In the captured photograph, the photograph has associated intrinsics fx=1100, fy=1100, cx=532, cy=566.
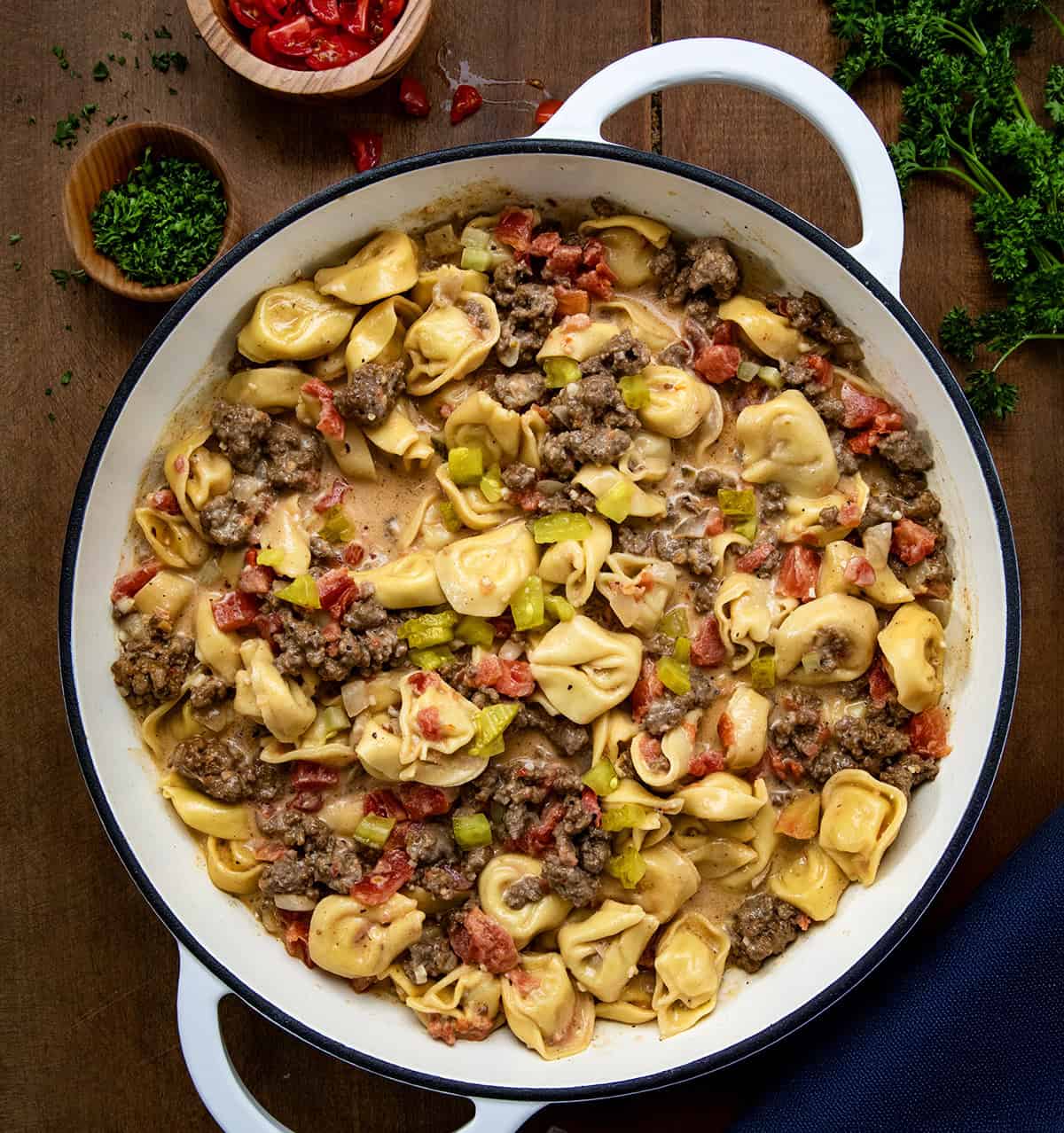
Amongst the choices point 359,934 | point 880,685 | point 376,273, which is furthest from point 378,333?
point 880,685

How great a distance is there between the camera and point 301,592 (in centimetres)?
477

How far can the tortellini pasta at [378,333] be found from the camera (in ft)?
16.2

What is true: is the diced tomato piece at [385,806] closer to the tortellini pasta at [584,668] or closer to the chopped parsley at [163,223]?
the tortellini pasta at [584,668]

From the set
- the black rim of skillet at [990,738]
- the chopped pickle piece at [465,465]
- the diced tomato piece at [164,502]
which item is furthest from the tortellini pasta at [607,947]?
the diced tomato piece at [164,502]

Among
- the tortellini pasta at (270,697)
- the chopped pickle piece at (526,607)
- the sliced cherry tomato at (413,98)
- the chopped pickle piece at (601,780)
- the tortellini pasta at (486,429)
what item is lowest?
the chopped pickle piece at (601,780)

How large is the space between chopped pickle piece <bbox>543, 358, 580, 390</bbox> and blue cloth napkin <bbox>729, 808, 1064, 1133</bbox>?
281 cm

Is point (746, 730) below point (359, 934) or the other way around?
the other way around

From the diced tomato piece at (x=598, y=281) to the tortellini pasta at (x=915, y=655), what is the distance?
1966 millimetres

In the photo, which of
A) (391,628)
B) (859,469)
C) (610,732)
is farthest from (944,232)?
(391,628)

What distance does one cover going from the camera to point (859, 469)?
5.05 metres

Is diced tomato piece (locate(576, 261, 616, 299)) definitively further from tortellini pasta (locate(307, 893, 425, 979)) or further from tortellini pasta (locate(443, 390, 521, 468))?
tortellini pasta (locate(307, 893, 425, 979))

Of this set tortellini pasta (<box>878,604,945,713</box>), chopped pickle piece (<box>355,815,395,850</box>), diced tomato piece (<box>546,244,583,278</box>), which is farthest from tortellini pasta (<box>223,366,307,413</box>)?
tortellini pasta (<box>878,604,945,713</box>)

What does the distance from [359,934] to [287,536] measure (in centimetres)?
177

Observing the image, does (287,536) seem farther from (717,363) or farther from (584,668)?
(717,363)
